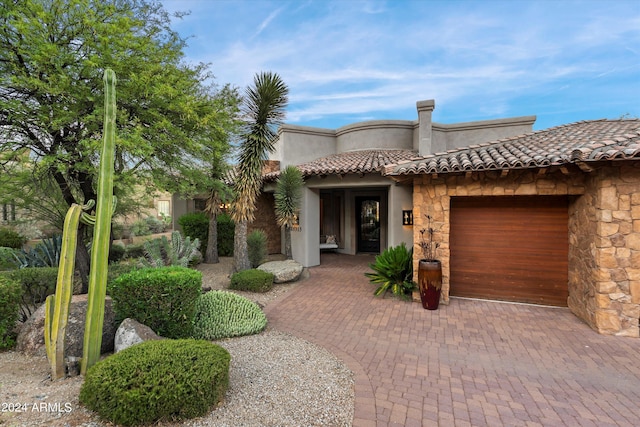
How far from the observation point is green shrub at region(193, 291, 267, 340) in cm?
543

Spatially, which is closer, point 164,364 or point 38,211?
point 164,364

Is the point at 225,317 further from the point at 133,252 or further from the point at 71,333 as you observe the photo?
the point at 133,252

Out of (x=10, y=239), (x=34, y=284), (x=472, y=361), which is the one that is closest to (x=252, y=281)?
(x=34, y=284)

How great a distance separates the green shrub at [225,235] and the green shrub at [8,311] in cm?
973

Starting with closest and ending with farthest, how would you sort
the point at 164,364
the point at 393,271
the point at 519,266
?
the point at 164,364 → the point at 519,266 → the point at 393,271

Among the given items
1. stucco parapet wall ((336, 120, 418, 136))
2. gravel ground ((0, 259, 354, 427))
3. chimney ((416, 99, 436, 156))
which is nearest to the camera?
gravel ground ((0, 259, 354, 427))

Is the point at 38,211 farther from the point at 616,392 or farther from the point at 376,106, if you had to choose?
the point at 376,106

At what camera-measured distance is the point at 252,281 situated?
8.74 metres

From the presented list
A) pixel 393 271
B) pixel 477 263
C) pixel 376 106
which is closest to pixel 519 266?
pixel 477 263

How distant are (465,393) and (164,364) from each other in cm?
378

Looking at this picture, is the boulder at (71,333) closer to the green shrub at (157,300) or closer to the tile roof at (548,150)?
the green shrub at (157,300)

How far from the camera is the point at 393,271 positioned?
8203mm

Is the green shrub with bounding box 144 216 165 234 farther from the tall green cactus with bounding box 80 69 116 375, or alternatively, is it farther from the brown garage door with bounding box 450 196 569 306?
the brown garage door with bounding box 450 196 569 306

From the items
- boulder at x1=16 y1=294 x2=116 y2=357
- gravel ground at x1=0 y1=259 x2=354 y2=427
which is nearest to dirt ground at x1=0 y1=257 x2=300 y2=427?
gravel ground at x1=0 y1=259 x2=354 y2=427
